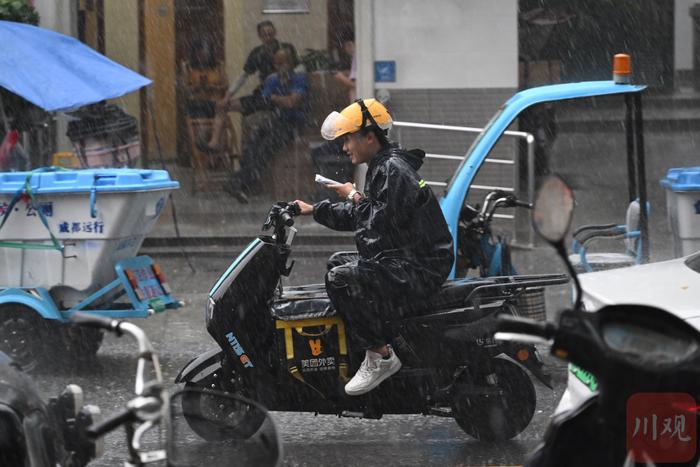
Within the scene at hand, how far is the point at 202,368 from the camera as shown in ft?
20.6

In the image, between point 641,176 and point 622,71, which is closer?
point 622,71

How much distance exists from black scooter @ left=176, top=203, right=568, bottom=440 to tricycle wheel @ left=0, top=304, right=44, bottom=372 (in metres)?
2.10

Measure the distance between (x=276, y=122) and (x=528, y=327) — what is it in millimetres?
11427

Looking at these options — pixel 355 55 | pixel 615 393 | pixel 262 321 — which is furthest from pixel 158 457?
pixel 355 55

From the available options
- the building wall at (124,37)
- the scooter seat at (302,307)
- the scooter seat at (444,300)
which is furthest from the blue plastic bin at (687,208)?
the building wall at (124,37)

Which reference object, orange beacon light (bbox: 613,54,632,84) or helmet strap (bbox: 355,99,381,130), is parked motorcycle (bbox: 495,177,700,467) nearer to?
helmet strap (bbox: 355,99,381,130)

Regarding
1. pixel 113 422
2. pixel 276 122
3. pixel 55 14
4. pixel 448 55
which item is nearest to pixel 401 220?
pixel 113 422

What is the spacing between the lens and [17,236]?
797 centimetres

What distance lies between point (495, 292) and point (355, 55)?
789 cm

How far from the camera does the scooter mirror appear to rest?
314 cm

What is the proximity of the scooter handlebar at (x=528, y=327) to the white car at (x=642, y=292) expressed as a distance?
1387mm

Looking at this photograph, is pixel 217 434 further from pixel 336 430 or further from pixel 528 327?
pixel 336 430

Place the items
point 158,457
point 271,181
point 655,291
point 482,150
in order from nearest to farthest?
point 158,457 → point 655,291 → point 482,150 → point 271,181

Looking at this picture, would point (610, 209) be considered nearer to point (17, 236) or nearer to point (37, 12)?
point (37, 12)
